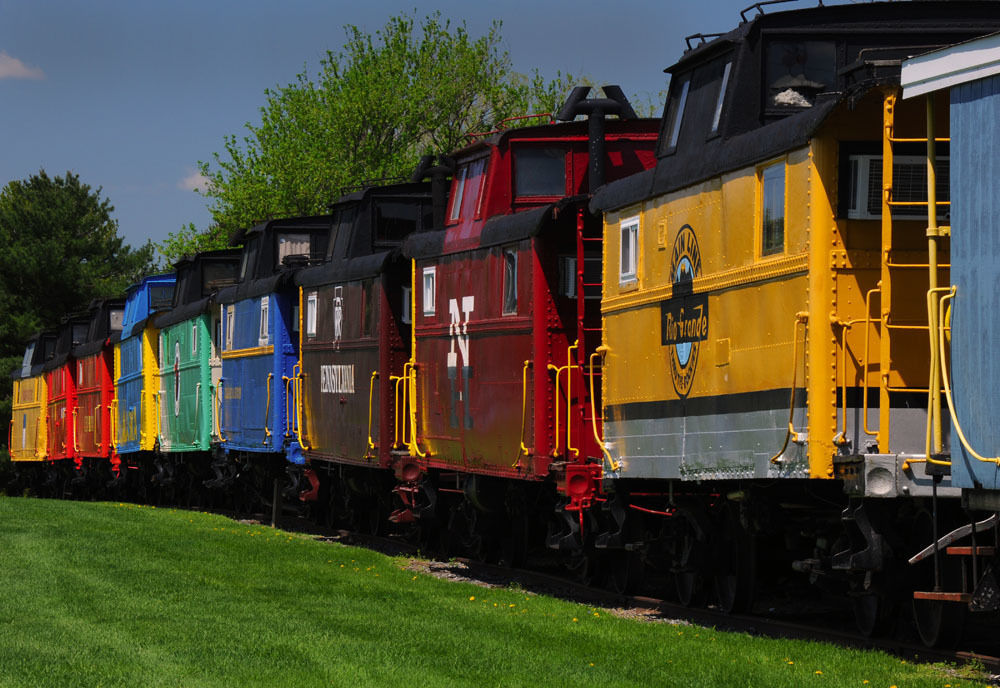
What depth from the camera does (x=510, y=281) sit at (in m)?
17.2

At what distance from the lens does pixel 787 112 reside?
40.5ft

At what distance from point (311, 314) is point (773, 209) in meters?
14.9

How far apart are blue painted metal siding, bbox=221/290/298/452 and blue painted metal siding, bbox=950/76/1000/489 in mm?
18453

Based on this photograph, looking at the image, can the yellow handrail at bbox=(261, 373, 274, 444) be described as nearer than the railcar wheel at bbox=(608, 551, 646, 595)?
No

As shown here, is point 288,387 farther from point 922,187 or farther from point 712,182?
point 922,187

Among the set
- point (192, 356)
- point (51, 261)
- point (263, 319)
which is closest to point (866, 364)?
point (263, 319)

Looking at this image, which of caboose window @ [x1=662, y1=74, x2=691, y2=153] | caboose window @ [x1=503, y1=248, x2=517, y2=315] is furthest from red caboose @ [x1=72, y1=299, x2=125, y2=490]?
caboose window @ [x1=662, y1=74, x2=691, y2=153]

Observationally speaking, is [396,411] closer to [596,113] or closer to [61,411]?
[596,113]

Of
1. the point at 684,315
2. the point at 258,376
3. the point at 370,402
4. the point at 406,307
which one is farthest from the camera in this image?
the point at 258,376

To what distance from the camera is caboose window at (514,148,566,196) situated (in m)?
18.0

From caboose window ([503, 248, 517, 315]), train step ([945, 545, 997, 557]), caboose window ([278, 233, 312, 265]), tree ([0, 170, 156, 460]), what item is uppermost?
tree ([0, 170, 156, 460])

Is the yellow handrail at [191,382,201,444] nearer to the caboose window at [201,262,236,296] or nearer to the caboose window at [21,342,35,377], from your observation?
the caboose window at [201,262,236,296]

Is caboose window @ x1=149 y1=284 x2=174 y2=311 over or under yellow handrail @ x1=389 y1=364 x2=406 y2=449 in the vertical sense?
over

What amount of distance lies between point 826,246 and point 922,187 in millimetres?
717
